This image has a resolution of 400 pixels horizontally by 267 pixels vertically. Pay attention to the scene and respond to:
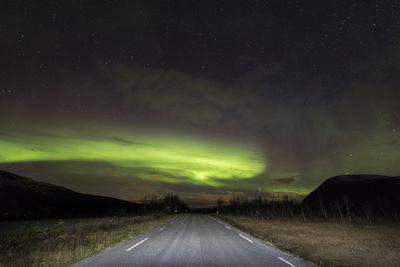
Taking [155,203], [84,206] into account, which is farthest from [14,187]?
[155,203]

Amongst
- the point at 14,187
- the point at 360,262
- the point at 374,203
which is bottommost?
the point at 360,262

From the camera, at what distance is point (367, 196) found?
13375 cm

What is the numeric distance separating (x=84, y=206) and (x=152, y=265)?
209 metres

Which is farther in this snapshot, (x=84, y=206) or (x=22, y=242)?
(x=84, y=206)

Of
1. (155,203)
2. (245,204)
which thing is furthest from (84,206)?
(245,204)

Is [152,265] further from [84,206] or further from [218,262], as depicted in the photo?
[84,206]

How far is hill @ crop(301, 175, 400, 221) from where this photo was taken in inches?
4454

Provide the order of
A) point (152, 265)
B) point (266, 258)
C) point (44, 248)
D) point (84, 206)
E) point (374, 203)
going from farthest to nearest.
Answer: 1. point (84, 206)
2. point (374, 203)
3. point (44, 248)
4. point (266, 258)
5. point (152, 265)

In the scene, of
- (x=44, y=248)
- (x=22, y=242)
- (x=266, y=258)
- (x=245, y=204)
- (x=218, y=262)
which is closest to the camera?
A: (x=218, y=262)

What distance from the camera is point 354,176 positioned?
604 feet

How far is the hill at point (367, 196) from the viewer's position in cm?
11312

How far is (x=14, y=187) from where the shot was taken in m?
182

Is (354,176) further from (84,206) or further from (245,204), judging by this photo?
(84,206)

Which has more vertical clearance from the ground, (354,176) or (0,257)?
(354,176)
